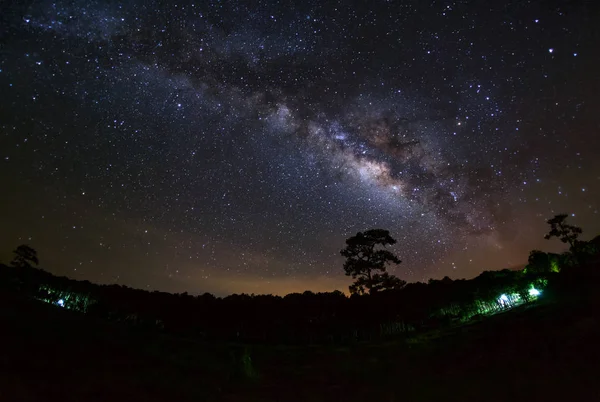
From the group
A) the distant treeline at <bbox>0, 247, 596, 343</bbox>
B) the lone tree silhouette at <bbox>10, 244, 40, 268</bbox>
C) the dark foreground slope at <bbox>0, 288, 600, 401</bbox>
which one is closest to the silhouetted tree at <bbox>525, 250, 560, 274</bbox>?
the distant treeline at <bbox>0, 247, 596, 343</bbox>

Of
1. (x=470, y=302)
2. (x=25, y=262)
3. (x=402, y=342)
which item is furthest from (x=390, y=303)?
(x=25, y=262)

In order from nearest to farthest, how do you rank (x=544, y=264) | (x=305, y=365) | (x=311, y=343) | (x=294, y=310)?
(x=305, y=365) < (x=311, y=343) < (x=294, y=310) < (x=544, y=264)

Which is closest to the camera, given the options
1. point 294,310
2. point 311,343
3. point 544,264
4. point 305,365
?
point 305,365

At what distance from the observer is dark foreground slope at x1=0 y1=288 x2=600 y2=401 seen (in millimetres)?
9406

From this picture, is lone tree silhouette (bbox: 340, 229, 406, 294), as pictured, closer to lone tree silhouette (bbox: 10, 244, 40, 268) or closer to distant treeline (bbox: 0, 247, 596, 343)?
distant treeline (bbox: 0, 247, 596, 343)

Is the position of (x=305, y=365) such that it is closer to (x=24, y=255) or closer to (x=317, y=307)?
(x=317, y=307)

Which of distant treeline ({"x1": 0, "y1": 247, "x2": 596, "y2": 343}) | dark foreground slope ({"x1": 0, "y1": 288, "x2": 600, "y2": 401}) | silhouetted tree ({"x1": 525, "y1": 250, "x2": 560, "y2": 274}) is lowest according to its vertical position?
dark foreground slope ({"x1": 0, "y1": 288, "x2": 600, "y2": 401})

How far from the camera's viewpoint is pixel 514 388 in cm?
995

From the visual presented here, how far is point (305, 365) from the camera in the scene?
48.8ft

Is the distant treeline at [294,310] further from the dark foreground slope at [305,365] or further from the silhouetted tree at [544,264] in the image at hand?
the dark foreground slope at [305,365]

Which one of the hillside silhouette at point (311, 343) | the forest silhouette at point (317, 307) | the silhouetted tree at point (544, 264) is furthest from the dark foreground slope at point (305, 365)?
the silhouetted tree at point (544, 264)

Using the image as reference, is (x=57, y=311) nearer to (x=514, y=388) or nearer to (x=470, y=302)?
(x=514, y=388)

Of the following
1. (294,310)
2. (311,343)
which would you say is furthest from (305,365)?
(294,310)

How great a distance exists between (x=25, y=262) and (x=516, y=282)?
41456 millimetres
